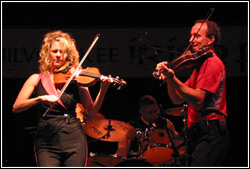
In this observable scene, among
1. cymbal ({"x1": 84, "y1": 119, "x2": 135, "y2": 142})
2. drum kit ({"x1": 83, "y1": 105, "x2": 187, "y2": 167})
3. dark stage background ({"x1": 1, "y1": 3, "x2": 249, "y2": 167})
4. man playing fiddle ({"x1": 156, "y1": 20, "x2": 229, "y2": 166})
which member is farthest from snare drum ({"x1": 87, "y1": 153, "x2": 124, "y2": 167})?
man playing fiddle ({"x1": 156, "y1": 20, "x2": 229, "y2": 166})

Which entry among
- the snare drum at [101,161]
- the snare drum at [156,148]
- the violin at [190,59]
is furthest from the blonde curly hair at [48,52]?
the snare drum at [156,148]

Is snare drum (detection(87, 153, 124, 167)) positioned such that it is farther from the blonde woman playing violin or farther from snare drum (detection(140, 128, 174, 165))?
the blonde woman playing violin

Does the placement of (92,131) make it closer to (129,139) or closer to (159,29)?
(129,139)

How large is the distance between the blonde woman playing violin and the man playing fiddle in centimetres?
74

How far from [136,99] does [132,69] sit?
2.73ft

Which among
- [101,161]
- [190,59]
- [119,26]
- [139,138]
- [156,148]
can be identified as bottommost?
[101,161]

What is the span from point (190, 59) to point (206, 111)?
0.46m

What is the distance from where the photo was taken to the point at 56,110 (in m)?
2.98

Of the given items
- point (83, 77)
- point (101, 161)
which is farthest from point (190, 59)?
point (101, 161)

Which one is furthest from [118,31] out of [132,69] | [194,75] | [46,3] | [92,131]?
[194,75]

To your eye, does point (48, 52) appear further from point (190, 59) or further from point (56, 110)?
point (190, 59)

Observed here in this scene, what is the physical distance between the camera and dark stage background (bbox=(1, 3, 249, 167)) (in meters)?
5.88

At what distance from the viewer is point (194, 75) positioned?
3.14m

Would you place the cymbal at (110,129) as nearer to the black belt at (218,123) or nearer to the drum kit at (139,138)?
the drum kit at (139,138)
